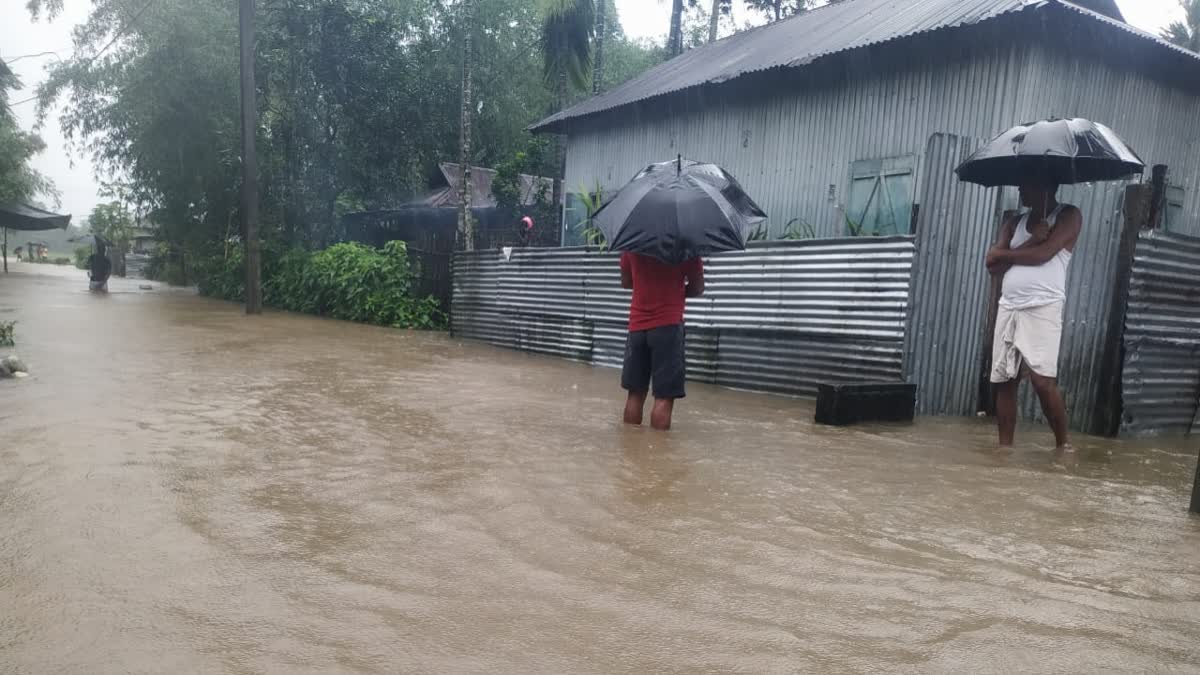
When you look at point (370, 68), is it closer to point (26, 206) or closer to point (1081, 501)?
point (26, 206)

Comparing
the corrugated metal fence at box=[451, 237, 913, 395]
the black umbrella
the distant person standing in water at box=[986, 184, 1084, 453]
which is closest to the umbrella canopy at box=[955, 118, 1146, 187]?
the distant person standing in water at box=[986, 184, 1084, 453]

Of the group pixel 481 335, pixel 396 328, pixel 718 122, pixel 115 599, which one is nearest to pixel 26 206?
pixel 396 328

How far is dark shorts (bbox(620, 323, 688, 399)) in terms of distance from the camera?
5234 millimetres

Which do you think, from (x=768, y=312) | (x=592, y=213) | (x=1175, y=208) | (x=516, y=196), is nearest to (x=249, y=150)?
(x=516, y=196)

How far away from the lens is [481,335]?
12.5 metres

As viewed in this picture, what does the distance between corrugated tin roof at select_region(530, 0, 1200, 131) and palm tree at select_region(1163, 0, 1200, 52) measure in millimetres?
10920

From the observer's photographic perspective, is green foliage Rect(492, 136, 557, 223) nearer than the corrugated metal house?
No

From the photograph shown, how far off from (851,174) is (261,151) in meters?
16.4

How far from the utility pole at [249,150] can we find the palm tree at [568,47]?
6.71 m

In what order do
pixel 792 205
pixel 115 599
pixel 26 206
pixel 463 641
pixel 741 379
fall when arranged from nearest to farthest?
pixel 463 641
pixel 115 599
pixel 741 379
pixel 792 205
pixel 26 206

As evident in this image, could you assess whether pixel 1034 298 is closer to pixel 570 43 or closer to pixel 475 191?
pixel 570 43

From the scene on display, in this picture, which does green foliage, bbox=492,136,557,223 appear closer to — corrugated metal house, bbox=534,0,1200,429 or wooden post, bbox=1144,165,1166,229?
corrugated metal house, bbox=534,0,1200,429

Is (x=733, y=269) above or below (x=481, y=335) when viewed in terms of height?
above

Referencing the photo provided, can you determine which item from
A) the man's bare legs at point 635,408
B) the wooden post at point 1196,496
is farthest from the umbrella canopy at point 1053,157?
the man's bare legs at point 635,408
